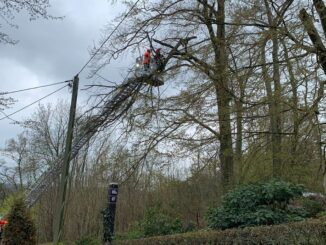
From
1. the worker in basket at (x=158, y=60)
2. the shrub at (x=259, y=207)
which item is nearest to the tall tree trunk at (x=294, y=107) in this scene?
the shrub at (x=259, y=207)

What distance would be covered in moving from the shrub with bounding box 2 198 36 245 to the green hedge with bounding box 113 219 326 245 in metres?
6.84

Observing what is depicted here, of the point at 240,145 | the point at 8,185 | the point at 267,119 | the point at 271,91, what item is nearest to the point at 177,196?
the point at 240,145

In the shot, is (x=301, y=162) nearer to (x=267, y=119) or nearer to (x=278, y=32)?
(x=267, y=119)

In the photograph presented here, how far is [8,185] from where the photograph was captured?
53.1 m

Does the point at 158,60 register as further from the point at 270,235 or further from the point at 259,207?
the point at 270,235

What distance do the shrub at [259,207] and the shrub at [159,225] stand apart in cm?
463

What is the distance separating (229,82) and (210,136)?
15.8 ft

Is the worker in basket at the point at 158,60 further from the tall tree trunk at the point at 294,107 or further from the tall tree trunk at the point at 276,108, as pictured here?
the tall tree trunk at the point at 294,107

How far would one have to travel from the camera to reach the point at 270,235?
7.59 metres

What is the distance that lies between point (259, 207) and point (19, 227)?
853cm

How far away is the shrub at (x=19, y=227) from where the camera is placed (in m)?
14.9

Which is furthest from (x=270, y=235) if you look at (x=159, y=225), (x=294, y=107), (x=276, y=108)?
(x=159, y=225)

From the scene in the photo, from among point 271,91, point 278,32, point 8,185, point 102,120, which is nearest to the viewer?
point 278,32

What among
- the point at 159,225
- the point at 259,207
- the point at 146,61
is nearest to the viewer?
the point at 259,207
